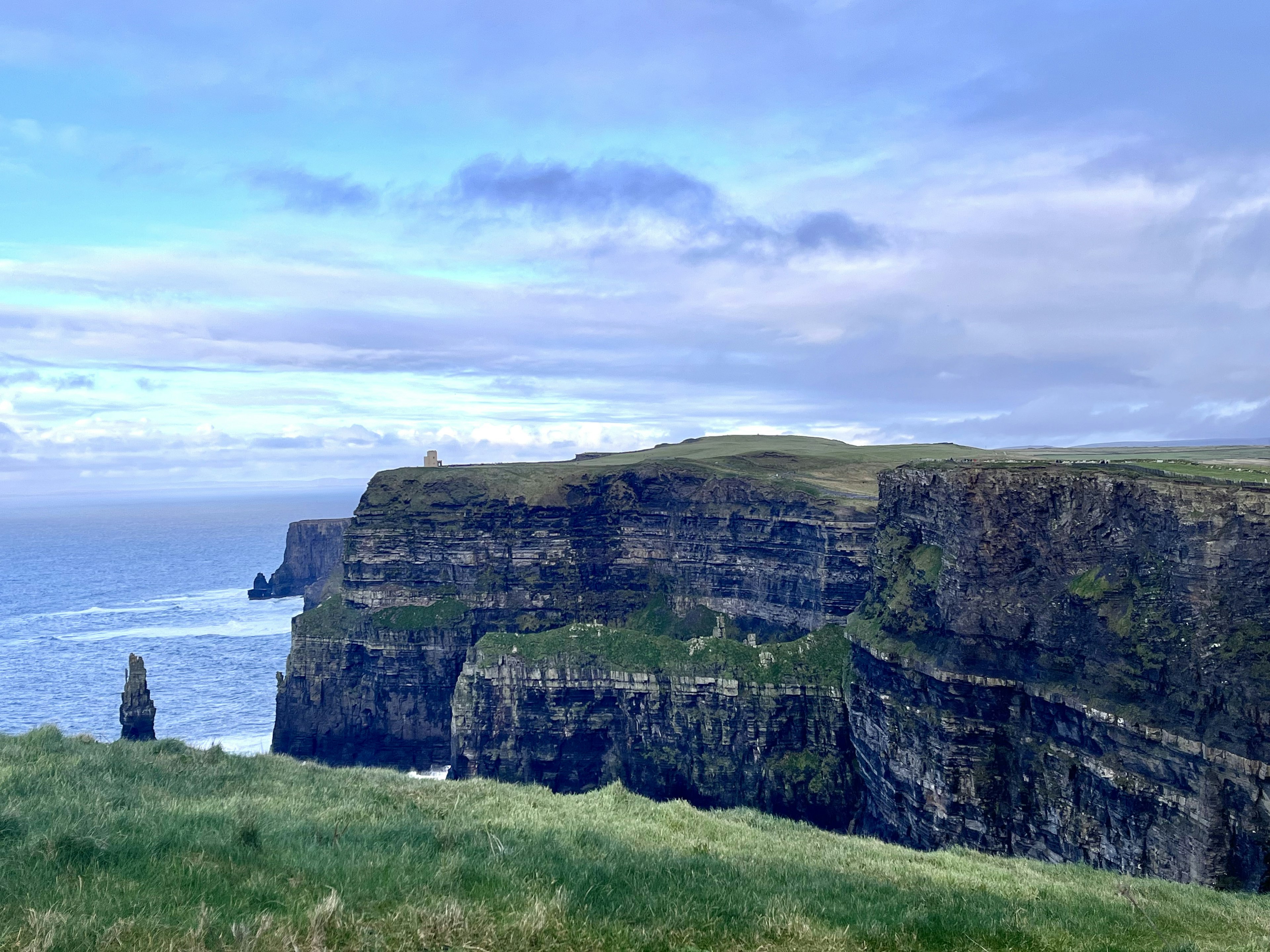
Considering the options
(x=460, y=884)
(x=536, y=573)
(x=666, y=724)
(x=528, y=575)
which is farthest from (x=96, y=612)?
(x=460, y=884)

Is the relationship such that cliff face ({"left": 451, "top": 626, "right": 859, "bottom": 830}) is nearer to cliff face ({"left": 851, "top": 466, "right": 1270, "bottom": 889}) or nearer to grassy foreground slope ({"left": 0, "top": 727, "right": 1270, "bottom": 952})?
cliff face ({"left": 851, "top": 466, "right": 1270, "bottom": 889})

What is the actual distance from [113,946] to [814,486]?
261 feet

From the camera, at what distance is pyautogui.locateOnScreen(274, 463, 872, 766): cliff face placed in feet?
259

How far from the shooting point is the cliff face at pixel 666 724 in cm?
6141

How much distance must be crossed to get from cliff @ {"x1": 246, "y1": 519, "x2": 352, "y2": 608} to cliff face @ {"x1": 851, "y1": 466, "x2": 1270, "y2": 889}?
4658 inches

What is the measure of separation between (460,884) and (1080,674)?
113ft

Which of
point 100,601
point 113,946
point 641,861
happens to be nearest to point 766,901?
point 641,861

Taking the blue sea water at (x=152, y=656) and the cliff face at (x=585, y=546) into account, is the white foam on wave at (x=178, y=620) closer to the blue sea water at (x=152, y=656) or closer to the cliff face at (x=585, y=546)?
the blue sea water at (x=152, y=656)

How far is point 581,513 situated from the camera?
9044cm

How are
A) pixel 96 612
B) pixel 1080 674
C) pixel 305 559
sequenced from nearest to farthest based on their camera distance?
1. pixel 1080 674
2. pixel 96 612
3. pixel 305 559

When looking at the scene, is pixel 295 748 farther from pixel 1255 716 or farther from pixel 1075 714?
pixel 1255 716

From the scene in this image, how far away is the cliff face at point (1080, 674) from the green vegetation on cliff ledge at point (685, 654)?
372 inches

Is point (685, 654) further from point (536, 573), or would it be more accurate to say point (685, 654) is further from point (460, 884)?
point (460, 884)

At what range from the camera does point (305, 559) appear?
6235 inches
